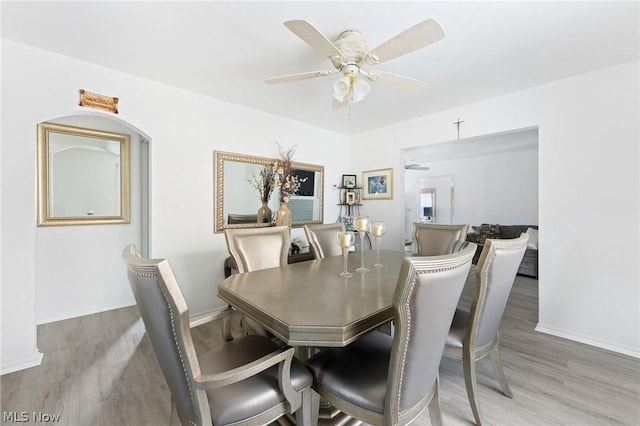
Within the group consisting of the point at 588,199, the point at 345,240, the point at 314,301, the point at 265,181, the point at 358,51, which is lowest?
the point at 314,301

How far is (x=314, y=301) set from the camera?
1.28 m

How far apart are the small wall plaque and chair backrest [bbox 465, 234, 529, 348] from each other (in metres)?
3.15

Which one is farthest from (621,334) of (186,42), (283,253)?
(186,42)

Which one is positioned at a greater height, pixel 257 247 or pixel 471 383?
pixel 257 247

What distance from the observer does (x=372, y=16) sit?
1.70 m

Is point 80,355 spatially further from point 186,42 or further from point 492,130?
point 492,130

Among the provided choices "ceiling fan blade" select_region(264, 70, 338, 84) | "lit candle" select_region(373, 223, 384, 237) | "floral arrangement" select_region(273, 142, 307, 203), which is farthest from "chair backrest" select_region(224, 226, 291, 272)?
"floral arrangement" select_region(273, 142, 307, 203)

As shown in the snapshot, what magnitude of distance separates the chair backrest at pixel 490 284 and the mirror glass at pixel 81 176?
381cm

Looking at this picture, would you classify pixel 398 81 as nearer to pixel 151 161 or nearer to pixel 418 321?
pixel 418 321

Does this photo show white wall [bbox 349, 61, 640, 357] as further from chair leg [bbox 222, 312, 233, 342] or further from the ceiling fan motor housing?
chair leg [bbox 222, 312, 233, 342]

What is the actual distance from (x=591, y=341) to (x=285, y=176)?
360 cm

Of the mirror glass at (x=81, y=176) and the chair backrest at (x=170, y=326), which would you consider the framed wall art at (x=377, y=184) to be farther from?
the chair backrest at (x=170, y=326)
